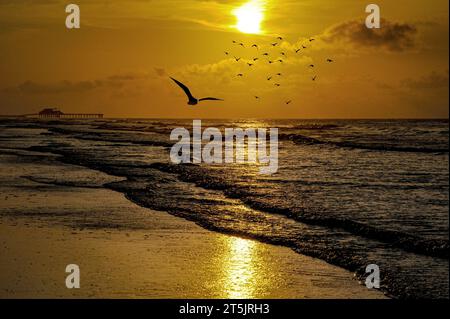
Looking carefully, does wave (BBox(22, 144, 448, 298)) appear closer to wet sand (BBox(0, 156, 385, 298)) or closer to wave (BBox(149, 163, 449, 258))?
wave (BBox(149, 163, 449, 258))

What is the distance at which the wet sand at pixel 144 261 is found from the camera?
31.6 feet

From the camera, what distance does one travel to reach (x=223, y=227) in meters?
14.4

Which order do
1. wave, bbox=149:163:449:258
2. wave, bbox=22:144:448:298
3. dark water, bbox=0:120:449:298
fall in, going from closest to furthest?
wave, bbox=22:144:448:298
dark water, bbox=0:120:449:298
wave, bbox=149:163:449:258

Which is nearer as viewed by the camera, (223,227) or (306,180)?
(223,227)

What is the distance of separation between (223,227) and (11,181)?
10.3 meters

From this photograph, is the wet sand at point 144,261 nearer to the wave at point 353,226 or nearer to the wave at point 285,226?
the wave at point 285,226

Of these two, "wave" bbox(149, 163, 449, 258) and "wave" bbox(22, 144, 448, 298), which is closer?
"wave" bbox(22, 144, 448, 298)

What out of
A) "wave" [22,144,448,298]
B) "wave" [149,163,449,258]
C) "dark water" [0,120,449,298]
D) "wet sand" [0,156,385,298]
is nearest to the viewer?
"wet sand" [0,156,385,298]

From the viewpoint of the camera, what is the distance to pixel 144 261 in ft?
36.7

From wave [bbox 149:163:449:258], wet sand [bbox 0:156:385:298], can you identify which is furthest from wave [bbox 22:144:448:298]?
wet sand [bbox 0:156:385:298]

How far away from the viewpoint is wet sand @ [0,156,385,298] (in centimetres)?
964

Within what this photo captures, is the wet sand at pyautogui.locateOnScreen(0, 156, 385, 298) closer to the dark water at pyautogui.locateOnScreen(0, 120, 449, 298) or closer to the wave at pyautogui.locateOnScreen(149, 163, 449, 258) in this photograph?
→ the dark water at pyautogui.locateOnScreen(0, 120, 449, 298)
